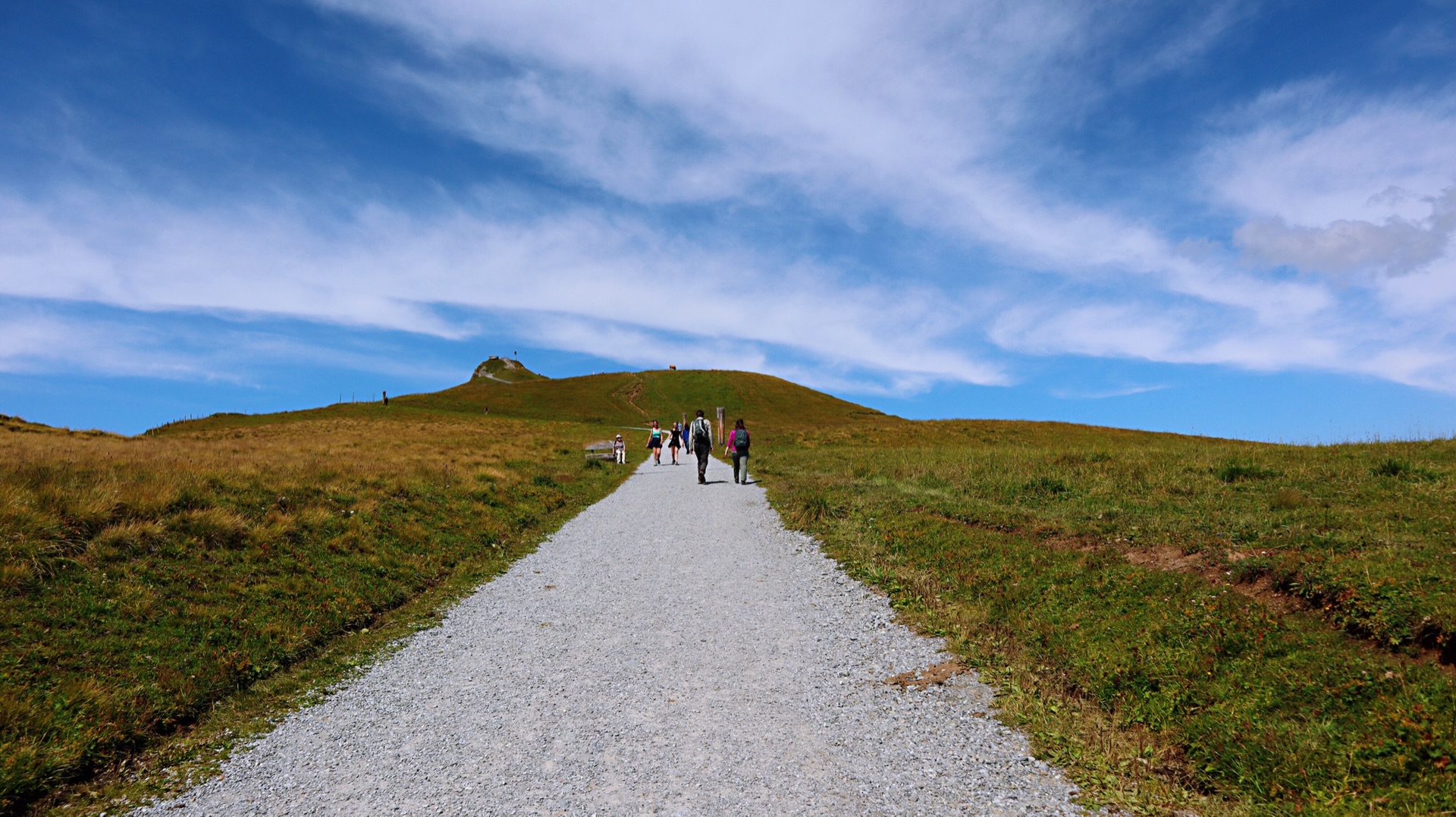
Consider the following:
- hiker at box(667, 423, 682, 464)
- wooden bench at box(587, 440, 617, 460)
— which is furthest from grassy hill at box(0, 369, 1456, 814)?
hiker at box(667, 423, 682, 464)

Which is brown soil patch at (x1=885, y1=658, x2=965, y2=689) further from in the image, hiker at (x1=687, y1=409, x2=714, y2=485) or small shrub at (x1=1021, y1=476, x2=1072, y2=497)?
hiker at (x1=687, y1=409, x2=714, y2=485)

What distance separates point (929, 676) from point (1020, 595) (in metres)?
2.79

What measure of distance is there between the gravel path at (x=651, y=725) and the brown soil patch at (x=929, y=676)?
173mm

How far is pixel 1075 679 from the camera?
7090mm

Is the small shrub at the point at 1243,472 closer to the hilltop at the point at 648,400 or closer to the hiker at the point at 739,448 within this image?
the hiker at the point at 739,448

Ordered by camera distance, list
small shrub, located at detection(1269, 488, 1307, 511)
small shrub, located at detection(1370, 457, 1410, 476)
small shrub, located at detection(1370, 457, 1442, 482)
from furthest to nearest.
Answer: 1. small shrub, located at detection(1370, 457, 1410, 476)
2. small shrub, located at detection(1370, 457, 1442, 482)
3. small shrub, located at detection(1269, 488, 1307, 511)

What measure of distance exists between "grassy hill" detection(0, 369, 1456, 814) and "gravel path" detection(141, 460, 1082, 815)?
823 millimetres

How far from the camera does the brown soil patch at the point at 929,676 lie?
291 inches

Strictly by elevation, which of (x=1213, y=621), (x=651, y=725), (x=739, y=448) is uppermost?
(x=739, y=448)

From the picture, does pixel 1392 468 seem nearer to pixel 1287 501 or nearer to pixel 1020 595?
pixel 1287 501

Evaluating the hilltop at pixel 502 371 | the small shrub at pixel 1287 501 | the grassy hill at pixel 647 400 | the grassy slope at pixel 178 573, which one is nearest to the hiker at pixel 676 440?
the grassy slope at pixel 178 573

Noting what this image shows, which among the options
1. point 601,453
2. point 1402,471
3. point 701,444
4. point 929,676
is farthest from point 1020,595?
point 601,453

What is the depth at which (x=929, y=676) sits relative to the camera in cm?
757

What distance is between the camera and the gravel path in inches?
208
